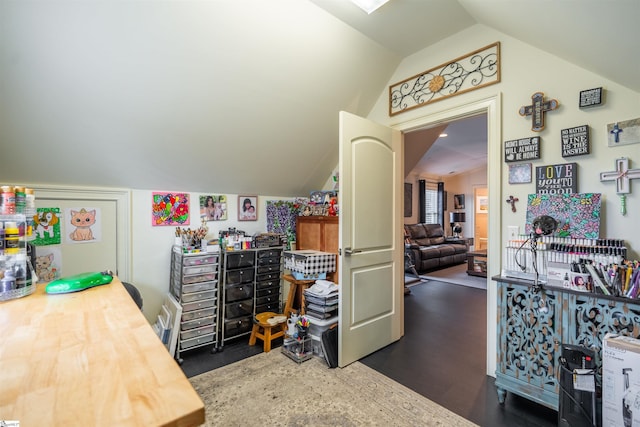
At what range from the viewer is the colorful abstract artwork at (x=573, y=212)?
169 centimetres

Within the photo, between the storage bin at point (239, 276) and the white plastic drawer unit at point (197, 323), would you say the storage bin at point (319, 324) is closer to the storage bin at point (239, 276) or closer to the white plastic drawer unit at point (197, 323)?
the storage bin at point (239, 276)

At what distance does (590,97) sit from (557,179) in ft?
1.67

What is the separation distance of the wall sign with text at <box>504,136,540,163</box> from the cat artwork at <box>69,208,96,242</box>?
10.9 ft

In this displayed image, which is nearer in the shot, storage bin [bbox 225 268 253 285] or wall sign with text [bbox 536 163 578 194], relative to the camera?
wall sign with text [bbox 536 163 578 194]

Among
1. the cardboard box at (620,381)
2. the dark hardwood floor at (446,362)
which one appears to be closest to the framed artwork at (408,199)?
the dark hardwood floor at (446,362)

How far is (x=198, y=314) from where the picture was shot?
259 centimetres

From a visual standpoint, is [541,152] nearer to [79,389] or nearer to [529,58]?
[529,58]

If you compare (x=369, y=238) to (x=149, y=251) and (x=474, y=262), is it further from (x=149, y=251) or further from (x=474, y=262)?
(x=474, y=262)

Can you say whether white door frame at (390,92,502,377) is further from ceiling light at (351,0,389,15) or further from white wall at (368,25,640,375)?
ceiling light at (351,0,389,15)

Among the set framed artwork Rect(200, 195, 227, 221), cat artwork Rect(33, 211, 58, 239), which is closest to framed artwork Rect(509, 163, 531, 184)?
framed artwork Rect(200, 195, 227, 221)

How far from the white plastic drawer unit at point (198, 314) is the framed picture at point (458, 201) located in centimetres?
809

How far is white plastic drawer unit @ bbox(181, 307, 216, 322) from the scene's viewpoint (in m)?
2.53

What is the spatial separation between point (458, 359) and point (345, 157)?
196cm

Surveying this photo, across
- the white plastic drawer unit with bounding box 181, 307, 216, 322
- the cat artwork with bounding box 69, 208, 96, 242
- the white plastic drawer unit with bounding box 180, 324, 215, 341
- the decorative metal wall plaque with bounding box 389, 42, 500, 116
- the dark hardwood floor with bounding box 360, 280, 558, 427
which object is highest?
the decorative metal wall plaque with bounding box 389, 42, 500, 116
